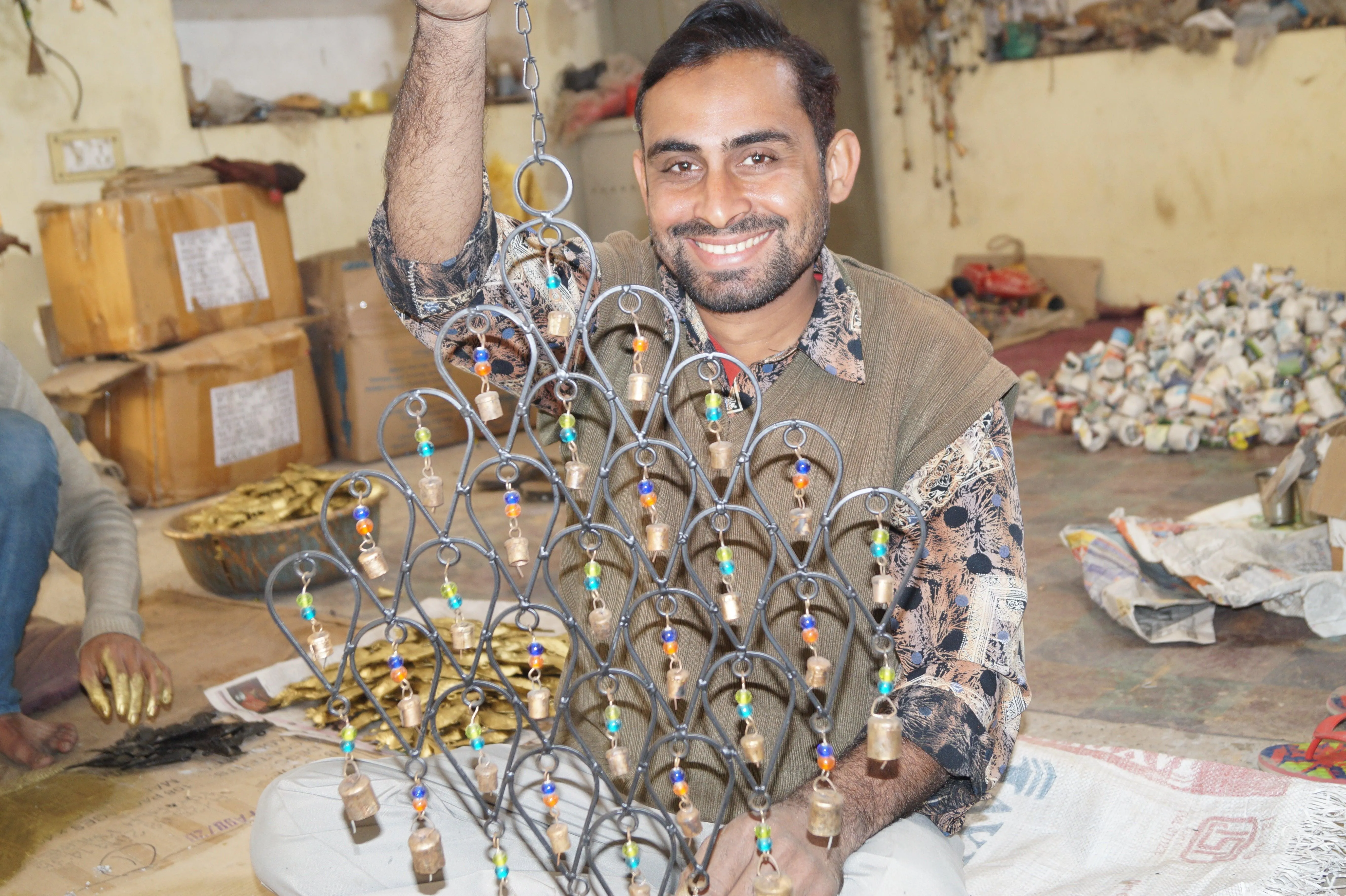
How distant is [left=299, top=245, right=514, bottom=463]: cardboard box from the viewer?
15.1ft

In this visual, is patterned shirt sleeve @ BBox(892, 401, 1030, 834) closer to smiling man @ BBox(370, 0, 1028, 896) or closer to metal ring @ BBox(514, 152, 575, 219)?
smiling man @ BBox(370, 0, 1028, 896)

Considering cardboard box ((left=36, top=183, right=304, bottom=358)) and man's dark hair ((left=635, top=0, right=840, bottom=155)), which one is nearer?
man's dark hair ((left=635, top=0, right=840, bottom=155))

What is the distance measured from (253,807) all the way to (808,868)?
4.08ft

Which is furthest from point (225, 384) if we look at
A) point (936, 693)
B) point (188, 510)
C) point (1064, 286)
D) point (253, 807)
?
point (1064, 286)

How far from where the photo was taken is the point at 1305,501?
2736 mm

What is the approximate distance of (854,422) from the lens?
1.47m

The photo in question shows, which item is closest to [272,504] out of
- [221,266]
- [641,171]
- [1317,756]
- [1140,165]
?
[221,266]

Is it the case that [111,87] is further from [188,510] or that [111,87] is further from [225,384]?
[188,510]

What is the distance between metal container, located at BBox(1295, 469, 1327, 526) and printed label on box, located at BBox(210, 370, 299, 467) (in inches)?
131

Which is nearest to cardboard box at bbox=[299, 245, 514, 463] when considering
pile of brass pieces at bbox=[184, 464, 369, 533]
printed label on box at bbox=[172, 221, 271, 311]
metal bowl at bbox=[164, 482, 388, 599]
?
printed label on box at bbox=[172, 221, 271, 311]

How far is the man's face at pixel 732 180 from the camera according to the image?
1409 millimetres

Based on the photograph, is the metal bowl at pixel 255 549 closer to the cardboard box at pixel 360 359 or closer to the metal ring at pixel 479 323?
the cardboard box at pixel 360 359

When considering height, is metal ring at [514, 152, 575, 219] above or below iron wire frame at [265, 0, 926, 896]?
above

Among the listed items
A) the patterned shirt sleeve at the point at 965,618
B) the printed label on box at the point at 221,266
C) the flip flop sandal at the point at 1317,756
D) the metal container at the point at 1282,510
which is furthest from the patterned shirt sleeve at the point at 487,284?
the printed label on box at the point at 221,266
